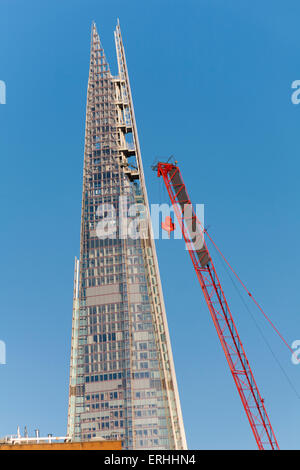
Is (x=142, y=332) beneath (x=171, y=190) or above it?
beneath

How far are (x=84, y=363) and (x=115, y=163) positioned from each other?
161 feet

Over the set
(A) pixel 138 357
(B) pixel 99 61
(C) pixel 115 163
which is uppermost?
(B) pixel 99 61

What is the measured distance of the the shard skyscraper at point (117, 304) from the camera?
470 ft

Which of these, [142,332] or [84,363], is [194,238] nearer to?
[142,332]

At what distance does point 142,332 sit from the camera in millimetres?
152000

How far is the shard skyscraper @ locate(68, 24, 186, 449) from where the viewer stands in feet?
470

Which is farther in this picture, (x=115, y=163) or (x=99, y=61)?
(x=99, y=61)

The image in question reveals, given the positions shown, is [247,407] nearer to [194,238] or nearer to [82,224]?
[194,238]

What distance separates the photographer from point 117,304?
158m

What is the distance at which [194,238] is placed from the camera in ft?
538
